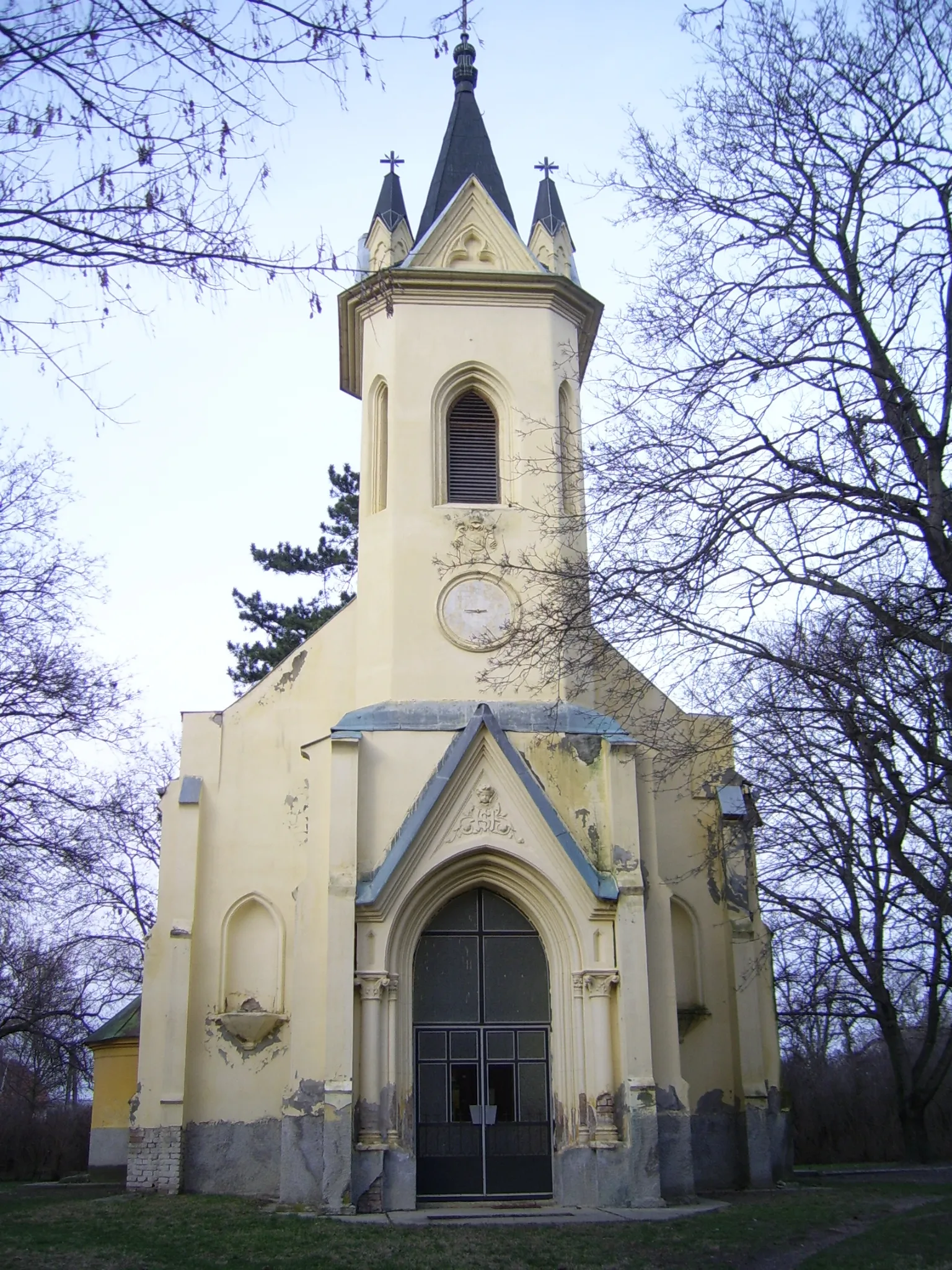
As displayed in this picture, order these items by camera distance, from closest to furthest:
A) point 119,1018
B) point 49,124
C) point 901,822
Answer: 1. point 49,124
2. point 901,822
3. point 119,1018

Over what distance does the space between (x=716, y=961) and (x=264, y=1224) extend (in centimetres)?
809

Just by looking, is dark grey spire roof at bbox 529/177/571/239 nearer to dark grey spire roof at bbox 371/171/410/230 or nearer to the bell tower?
the bell tower

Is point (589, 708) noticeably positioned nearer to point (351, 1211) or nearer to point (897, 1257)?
point (351, 1211)

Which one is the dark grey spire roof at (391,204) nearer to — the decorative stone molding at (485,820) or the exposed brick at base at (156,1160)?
the decorative stone molding at (485,820)

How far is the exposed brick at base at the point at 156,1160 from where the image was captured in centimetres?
1684

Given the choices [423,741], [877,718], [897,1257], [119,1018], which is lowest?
→ [897,1257]

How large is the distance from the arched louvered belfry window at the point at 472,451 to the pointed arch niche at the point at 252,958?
6.58 metres

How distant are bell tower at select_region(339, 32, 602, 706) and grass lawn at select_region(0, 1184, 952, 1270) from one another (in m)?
7.14

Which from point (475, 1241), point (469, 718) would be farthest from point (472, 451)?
point (475, 1241)

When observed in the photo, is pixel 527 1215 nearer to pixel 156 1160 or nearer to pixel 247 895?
pixel 156 1160

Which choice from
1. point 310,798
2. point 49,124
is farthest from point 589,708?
point 49,124

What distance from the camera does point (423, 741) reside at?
58.2ft

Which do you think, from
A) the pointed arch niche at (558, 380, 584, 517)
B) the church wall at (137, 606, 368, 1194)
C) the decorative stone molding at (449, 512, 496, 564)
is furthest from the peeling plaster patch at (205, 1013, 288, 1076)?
the pointed arch niche at (558, 380, 584, 517)

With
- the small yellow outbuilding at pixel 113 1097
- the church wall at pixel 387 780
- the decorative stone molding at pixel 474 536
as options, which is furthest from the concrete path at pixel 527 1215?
the small yellow outbuilding at pixel 113 1097
